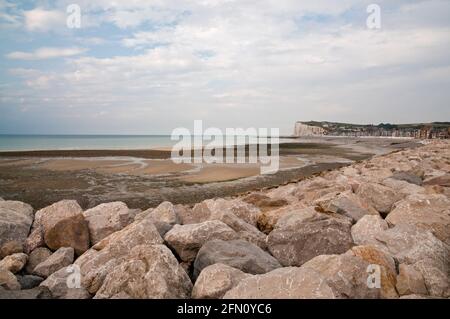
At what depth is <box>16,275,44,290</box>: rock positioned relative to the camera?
499 cm

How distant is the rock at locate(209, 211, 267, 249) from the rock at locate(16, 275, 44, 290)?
2.99m

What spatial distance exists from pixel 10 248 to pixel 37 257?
47 cm

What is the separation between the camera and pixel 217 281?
4270 millimetres

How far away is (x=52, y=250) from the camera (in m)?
6.27

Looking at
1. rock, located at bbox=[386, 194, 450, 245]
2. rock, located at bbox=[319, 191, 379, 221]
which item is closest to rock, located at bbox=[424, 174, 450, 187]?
rock, located at bbox=[386, 194, 450, 245]

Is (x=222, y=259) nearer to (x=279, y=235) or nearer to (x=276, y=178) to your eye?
(x=279, y=235)

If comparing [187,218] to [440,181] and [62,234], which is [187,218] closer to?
[62,234]

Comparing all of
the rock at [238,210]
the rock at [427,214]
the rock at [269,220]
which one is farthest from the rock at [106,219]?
the rock at [427,214]

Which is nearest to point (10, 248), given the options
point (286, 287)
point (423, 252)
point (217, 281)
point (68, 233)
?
point (68, 233)

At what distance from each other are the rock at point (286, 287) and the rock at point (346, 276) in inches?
5.1

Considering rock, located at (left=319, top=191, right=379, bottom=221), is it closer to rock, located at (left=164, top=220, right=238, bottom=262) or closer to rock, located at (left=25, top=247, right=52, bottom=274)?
rock, located at (left=164, top=220, right=238, bottom=262)
